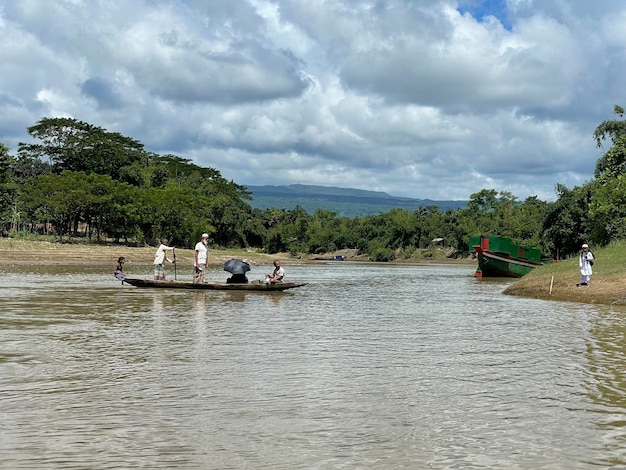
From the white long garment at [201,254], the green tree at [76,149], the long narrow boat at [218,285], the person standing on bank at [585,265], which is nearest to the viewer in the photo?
the person standing on bank at [585,265]

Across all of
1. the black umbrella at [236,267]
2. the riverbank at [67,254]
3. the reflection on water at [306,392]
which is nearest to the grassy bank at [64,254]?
the riverbank at [67,254]

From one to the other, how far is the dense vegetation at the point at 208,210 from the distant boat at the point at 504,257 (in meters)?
5.59

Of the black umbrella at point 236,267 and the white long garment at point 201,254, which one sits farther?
the white long garment at point 201,254

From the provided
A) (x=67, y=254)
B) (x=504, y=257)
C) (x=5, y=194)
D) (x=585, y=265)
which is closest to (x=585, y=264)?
(x=585, y=265)

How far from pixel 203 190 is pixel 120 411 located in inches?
3860

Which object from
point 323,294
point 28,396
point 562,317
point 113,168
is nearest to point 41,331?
point 28,396

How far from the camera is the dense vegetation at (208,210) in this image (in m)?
57.8

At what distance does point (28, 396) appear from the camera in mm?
8805

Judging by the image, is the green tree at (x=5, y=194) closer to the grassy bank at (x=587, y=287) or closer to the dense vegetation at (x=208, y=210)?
the dense vegetation at (x=208, y=210)

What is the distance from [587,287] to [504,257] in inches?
1007

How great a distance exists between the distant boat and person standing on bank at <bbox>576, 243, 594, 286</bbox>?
2448 cm

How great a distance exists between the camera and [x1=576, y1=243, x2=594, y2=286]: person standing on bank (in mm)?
24266

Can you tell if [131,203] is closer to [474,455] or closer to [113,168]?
[113,168]

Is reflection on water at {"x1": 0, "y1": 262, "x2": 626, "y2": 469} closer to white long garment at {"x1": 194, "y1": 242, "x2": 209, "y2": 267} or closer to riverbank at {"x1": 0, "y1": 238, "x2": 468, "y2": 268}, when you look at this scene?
white long garment at {"x1": 194, "y1": 242, "x2": 209, "y2": 267}
